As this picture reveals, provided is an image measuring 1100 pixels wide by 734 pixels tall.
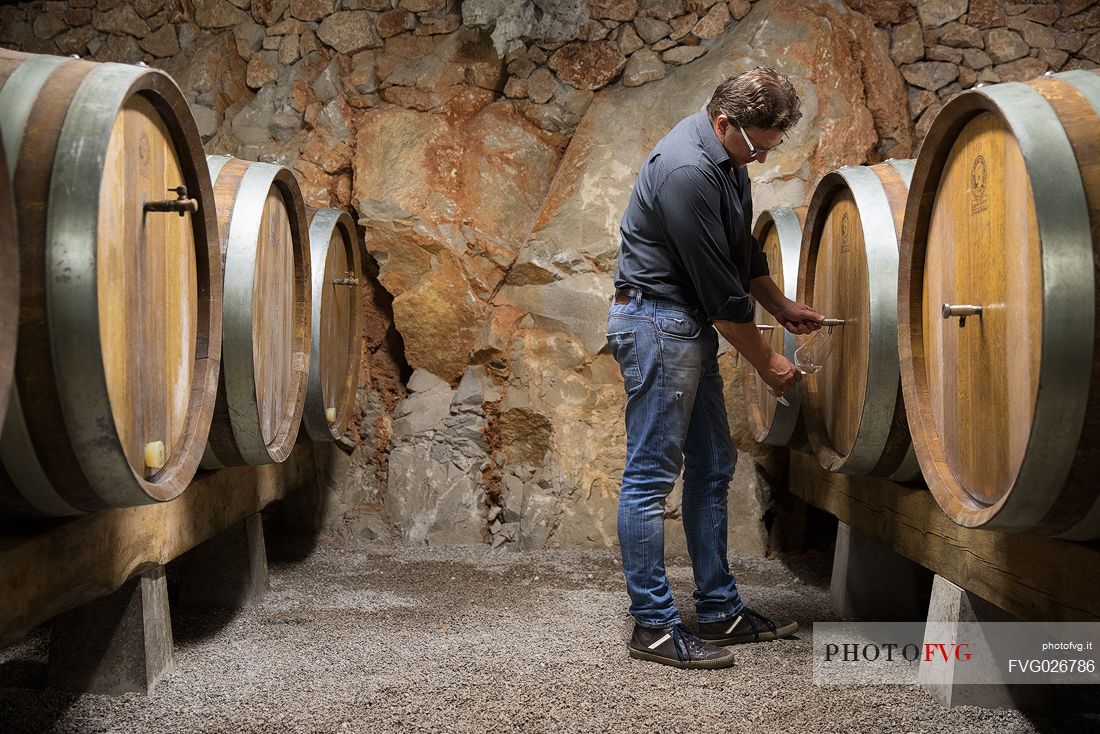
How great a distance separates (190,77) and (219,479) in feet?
8.79

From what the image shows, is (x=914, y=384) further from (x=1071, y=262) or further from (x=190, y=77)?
(x=190, y=77)

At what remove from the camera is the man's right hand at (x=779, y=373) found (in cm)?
273

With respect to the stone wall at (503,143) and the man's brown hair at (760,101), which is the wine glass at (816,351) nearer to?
the man's brown hair at (760,101)

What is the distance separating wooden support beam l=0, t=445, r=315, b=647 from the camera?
5.89ft

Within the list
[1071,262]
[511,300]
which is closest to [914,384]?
[1071,262]

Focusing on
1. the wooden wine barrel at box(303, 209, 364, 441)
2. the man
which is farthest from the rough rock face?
the man

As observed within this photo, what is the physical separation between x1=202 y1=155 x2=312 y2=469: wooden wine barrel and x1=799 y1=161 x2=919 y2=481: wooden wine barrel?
1.60 metres

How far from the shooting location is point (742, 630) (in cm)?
286

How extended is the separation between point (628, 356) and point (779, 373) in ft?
1.38

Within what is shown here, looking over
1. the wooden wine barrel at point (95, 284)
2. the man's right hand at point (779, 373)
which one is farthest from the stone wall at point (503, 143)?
the wooden wine barrel at point (95, 284)

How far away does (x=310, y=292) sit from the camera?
3.33 meters

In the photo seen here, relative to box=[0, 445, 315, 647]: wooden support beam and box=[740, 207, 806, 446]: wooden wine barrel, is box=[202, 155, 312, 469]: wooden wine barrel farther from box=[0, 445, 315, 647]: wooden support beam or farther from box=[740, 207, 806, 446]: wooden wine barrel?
box=[740, 207, 806, 446]: wooden wine barrel

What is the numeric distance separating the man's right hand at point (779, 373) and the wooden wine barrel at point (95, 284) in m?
1.50

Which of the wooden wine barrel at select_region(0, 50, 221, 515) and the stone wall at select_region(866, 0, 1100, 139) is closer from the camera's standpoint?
the wooden wine barrel at select_region(0, 50, 221, 515)
